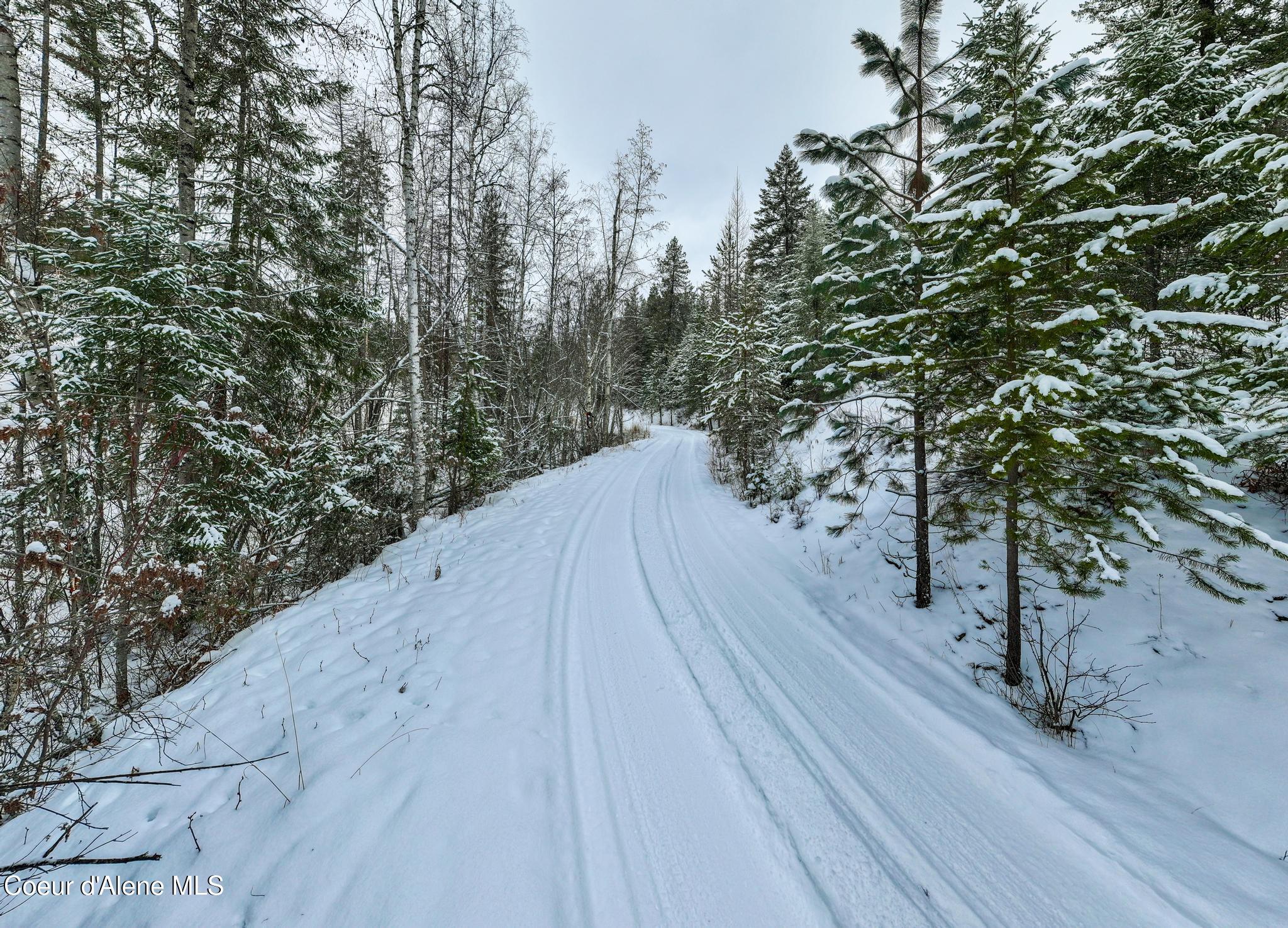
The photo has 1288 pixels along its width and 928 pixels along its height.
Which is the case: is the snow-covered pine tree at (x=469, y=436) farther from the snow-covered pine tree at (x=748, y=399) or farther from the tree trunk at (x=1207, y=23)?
the tree trunk at (x=1207, y=23)

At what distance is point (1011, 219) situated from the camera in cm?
289

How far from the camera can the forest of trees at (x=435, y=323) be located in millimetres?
2975

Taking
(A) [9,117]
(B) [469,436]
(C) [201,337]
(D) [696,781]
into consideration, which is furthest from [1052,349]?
(A) [9,117]

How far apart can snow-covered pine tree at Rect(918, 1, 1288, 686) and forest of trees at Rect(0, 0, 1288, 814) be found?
29mm

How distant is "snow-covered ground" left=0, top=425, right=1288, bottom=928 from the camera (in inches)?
70.9

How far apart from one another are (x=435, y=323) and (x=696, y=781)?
7.66 meters

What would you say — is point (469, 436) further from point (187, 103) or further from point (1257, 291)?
point (1257, 291)

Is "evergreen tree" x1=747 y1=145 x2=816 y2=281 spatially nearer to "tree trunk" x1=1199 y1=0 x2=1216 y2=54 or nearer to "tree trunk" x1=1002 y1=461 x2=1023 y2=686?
"tree trunk" x1=1199 y1=0 x2=1216 y2=54

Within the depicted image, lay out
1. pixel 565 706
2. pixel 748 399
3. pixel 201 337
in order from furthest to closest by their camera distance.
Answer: pixel 748 399, pixel 201 337, pixel 565 706

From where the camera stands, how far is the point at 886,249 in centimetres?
423

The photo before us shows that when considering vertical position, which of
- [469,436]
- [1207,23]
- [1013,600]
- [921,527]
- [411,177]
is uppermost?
[1207,23]

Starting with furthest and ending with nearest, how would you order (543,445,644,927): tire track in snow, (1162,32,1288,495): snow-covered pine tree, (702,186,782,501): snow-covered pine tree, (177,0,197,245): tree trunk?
(702,186,782,501): snow-covered pine tree → (177,0,197,245): tree trunk → (1162,32,1288,495): snow-covered pine tree → (543,445,644,927): tire track in snow

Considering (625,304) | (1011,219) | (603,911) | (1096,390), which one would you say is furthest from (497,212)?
(603,911)

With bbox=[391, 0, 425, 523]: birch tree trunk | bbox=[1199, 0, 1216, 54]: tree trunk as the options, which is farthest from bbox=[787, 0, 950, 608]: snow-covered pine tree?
bbox=[1199, 0, 1216, 54]: tree trunk
